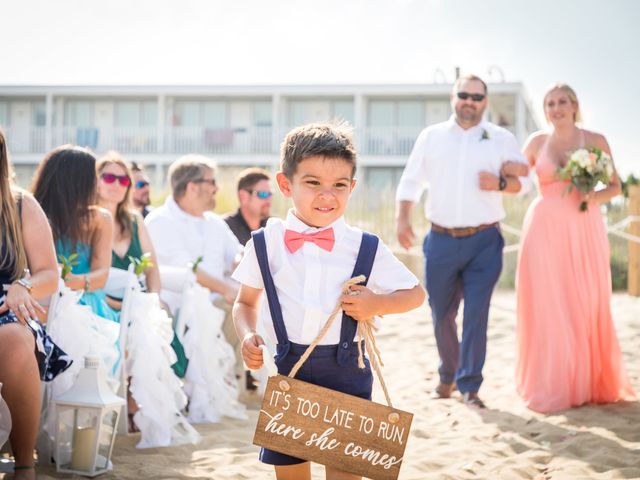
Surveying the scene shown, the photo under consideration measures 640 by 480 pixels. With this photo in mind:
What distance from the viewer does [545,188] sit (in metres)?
6.07

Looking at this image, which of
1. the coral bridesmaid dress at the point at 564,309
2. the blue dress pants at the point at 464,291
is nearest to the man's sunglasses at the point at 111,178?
the blue dress pants at the point at 464,291

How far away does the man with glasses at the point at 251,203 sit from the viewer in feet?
23.3

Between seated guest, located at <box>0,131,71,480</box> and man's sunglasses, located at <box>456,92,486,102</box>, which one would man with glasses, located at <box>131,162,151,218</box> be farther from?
seated guest, located at <box>0,131,71,480</box>

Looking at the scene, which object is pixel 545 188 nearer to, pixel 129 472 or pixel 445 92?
pixel 129 472

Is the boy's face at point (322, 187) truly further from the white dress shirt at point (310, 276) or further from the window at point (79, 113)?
the window at point (79, 113)

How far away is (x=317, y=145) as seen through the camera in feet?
9.18

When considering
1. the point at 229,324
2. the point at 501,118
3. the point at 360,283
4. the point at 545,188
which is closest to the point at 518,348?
the point at 545,188

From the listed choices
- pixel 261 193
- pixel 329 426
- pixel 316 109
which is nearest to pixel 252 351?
pixel 329 426

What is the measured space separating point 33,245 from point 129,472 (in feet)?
4.07

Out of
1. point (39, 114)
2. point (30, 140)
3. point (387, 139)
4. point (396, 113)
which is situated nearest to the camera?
point (387, 139)

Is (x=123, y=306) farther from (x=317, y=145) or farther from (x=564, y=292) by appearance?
(x=564, y=292)

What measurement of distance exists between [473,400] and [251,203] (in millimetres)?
2577

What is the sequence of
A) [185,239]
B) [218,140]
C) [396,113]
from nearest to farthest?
[185,239]
[218,140]
[396,113]

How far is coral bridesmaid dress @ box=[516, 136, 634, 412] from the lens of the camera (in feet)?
18.8
